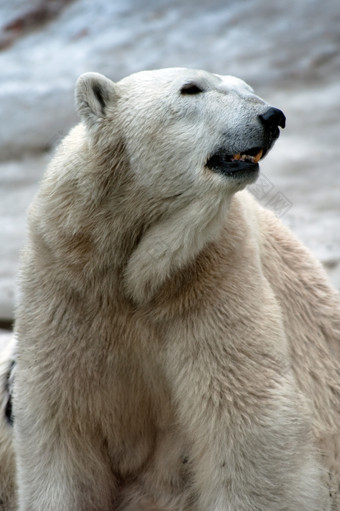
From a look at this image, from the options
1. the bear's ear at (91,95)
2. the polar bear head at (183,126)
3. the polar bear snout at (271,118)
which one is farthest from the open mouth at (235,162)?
the bear's ear at (91,95)

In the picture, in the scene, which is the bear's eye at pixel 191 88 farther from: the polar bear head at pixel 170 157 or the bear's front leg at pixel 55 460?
the bear's front leg at pixel 55 460

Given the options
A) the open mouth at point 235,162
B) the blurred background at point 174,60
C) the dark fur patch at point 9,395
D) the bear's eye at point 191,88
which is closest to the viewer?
the open mouth at point 235,162

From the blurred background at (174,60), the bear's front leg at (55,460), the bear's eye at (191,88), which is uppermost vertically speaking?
the blurred background at (174,60)

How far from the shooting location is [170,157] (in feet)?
13.1

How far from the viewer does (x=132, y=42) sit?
1180 centimetres

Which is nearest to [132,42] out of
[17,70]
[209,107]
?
[17,70]

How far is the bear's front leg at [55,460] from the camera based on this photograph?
164 inches

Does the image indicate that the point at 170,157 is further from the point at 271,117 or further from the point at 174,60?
the point at 174,60

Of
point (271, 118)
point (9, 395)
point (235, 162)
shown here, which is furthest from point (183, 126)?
point (9, 395)

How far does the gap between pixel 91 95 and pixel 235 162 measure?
27.1 inches

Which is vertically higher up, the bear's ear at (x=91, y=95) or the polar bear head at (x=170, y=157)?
the bear's ear at (x=91, y=95)

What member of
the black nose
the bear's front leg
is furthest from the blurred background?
the black nose

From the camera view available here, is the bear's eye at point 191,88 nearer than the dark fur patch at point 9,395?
Yes

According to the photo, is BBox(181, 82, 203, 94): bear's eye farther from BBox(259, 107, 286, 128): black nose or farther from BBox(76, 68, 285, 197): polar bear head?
BBox(259, 107, 286, 128): black nose
